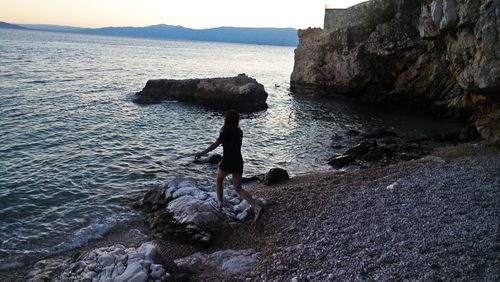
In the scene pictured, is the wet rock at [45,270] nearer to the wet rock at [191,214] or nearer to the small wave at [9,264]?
the small wave at [9,264]

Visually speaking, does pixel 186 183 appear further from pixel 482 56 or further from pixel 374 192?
pixel 482 56

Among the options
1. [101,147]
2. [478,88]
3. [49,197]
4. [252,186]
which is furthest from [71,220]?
[478,88]

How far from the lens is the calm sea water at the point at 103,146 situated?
1510 centimetres

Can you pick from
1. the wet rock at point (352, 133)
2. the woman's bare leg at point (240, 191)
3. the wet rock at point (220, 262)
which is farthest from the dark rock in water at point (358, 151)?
the wet rock at point (220, 262)

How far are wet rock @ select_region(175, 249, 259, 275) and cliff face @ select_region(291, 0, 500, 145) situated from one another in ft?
44.0

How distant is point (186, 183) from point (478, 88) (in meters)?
13.6

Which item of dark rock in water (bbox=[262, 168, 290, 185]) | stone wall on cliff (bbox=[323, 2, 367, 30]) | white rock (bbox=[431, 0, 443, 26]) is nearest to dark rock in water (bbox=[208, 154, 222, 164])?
dark rock in water (bbox=[262, 168, 290, 185])

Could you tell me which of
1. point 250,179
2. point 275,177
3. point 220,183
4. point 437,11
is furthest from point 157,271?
point 437,11

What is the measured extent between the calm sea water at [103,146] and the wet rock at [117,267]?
10.5ft

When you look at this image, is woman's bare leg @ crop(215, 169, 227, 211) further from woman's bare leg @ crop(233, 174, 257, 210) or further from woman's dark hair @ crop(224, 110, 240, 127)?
woman's dark hair @ crop(224, 110, 240, 127)

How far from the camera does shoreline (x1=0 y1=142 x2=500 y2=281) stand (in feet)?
30.1

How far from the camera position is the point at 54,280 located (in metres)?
10.5

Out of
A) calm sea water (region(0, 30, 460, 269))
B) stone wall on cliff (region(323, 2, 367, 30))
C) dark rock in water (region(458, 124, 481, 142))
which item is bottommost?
calm sea water (region(0, 30, 460, 269))

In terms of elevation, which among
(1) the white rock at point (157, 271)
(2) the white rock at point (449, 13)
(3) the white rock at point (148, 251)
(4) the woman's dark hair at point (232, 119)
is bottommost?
(1) the white rock at point (157, 271)
